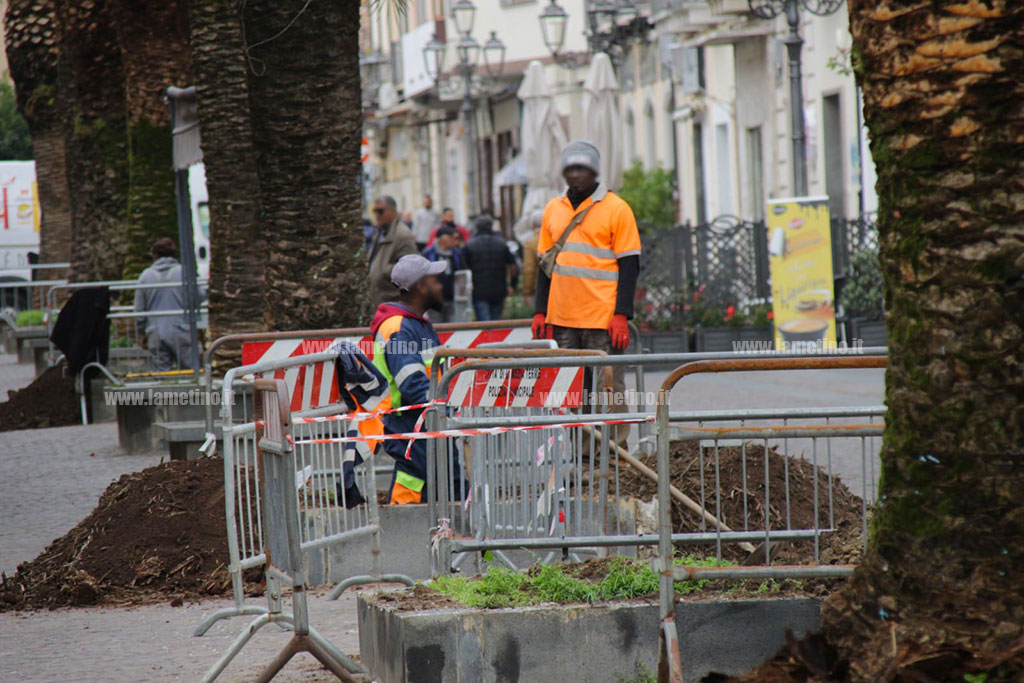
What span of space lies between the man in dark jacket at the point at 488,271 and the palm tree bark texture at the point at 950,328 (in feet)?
61.2

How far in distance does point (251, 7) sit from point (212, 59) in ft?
6.41

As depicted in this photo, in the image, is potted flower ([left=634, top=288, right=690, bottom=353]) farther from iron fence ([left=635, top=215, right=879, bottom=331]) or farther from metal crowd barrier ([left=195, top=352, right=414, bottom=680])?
metal crowd barrier ([left=195, top=352, right=414, bottom=680])

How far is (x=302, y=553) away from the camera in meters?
5.57

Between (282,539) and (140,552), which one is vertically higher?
(282,539)

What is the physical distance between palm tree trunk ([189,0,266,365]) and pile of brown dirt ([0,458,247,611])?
163 inches

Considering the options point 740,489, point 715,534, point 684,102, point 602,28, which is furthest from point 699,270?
point 602,28

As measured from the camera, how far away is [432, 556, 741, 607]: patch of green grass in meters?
5.27

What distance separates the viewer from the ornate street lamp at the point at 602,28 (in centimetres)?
3108

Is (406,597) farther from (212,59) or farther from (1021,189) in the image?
(212,59)

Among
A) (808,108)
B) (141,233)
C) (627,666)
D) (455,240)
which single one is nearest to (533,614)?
(627,666)

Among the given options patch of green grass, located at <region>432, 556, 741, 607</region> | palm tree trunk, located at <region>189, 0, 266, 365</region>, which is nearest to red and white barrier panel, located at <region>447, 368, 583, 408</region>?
patch of green grass, located at <region>432, 556, 741, 607</region>

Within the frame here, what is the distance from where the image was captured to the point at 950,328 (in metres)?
4.17

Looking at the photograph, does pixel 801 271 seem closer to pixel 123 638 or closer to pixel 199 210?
pixel 123 638

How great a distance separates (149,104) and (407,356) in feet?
37.1
